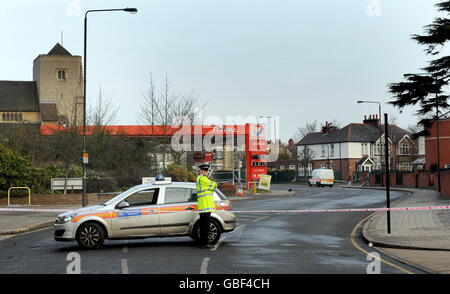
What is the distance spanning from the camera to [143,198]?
1343 cm

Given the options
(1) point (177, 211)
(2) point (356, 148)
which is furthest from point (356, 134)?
(1) point (177, 211)

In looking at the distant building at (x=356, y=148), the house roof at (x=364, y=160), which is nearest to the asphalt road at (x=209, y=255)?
the house roof at (x=364, y=160)

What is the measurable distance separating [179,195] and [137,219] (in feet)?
3.94

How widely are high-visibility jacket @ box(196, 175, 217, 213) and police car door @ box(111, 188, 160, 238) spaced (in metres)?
1.12

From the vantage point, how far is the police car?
1313 cm

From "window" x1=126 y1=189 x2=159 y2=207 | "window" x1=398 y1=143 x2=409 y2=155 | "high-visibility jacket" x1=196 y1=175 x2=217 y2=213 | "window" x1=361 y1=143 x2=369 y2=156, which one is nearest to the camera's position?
"high-visibility jacket" x1=196 y1=175 x2=217 y2=213

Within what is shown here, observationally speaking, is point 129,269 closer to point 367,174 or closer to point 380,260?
point 380,260

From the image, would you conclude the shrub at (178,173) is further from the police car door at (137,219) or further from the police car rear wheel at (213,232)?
the police car door at (137,219)

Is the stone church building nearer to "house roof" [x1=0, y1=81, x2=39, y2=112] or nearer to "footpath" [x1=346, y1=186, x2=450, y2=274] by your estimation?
"house roof" [x1=0, y1=81, x2=39, y2=112]

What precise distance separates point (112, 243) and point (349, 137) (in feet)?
275

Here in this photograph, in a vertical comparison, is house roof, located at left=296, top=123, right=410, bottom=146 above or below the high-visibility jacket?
above

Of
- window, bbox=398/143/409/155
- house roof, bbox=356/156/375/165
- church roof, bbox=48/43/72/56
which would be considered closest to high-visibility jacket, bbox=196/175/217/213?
house roof, bbox=356/156/375/165

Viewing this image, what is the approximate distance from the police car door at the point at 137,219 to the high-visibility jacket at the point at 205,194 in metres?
1.12
